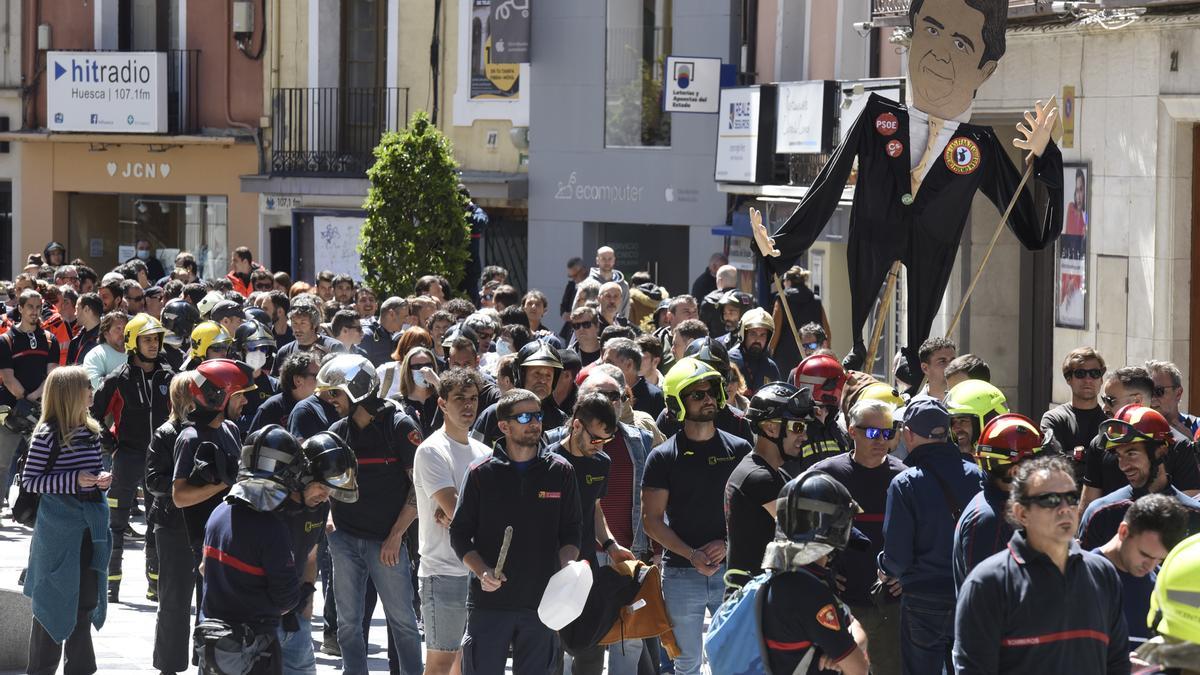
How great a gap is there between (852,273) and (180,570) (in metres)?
4.55

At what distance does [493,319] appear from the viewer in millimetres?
12703

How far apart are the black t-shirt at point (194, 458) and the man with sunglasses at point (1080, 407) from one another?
409 cm

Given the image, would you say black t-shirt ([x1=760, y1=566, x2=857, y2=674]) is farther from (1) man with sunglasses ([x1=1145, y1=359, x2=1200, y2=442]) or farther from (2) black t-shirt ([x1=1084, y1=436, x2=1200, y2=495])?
(1) man with sunglasses ([x1=1145, y1=359, x2=1200, y2=442])

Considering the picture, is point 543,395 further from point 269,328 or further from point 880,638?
point 269,328

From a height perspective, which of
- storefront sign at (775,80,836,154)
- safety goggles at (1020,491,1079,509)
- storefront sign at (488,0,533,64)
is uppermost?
storefront sign at (488,0,533,64)

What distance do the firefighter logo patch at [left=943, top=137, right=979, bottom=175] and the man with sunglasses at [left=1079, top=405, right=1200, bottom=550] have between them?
4254 millimetres

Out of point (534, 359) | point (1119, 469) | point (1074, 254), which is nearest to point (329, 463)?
point (534, 359)

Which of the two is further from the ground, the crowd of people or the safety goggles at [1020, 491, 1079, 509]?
the safety goggles at [1020, 491, 1079, 509]

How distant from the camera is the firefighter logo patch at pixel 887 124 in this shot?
1155cm

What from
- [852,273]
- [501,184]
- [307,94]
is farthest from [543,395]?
[307,94]

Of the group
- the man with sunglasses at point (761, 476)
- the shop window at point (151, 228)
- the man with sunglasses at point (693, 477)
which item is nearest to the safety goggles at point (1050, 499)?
the man with sunglasses at point (761, 476)

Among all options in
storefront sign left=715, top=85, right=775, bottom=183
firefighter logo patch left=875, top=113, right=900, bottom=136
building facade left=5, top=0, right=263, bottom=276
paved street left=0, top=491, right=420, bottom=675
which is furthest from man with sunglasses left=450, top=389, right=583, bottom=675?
building facade left=5, top=0, right=263, bottom=276

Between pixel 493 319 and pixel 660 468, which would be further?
pixel 493 319

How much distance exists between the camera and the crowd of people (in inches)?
235
